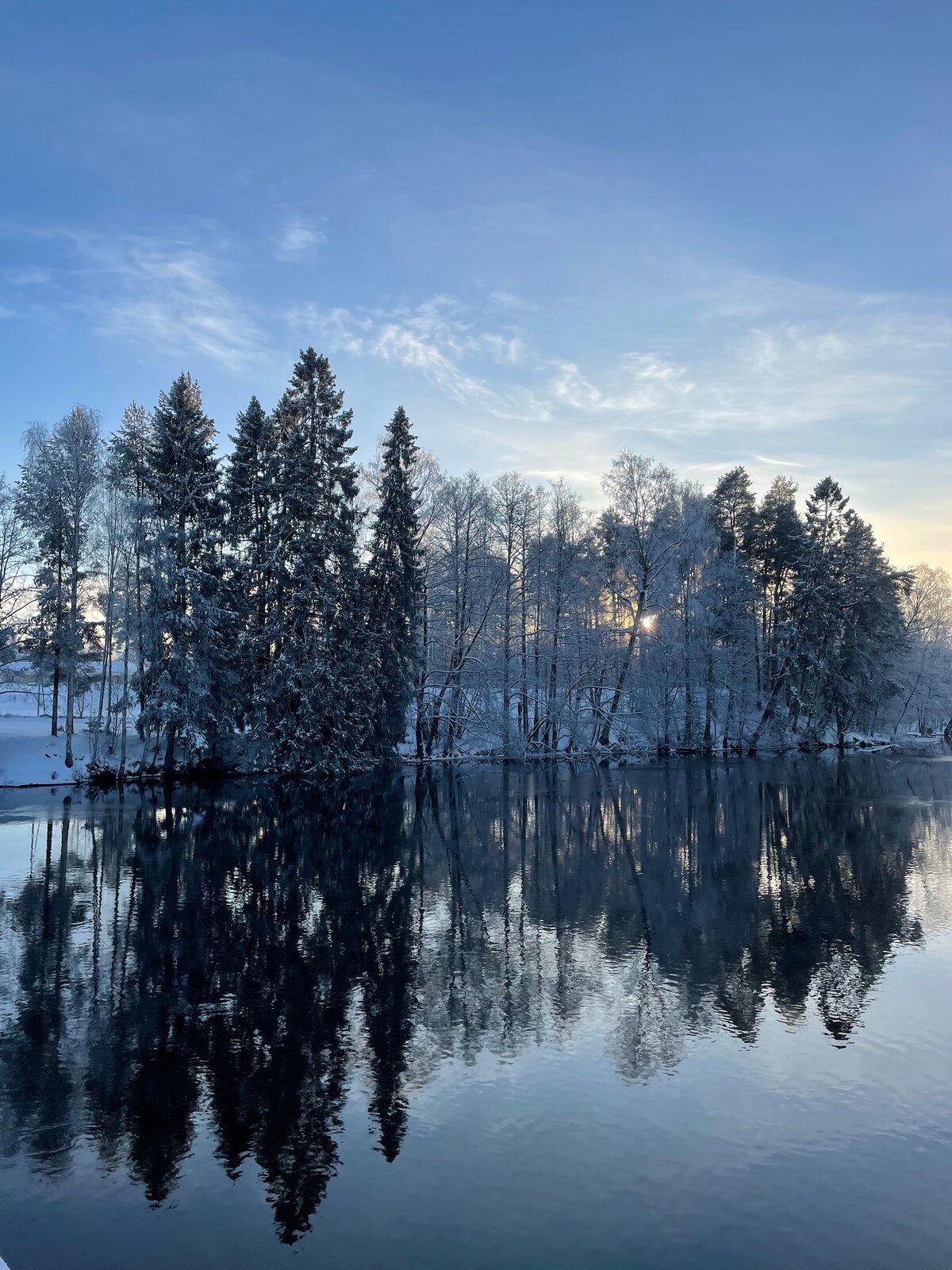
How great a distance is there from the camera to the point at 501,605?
171 feet

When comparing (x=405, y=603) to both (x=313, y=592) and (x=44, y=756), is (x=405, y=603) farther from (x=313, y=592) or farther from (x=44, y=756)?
(x=44, y=756)

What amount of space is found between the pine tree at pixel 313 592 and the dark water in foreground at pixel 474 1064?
64.4 ft

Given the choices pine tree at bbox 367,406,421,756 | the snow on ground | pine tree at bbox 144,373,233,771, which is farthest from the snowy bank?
pine tree at bbox 367,406,421,756

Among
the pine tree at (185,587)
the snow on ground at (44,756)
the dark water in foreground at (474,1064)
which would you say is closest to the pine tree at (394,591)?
the pine tree at (185,587)

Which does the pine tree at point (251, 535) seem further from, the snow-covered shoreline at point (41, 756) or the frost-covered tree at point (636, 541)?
the frost-covered tree at point (636, 541)

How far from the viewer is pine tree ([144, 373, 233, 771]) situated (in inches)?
1447

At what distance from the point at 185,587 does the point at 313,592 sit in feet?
18.3

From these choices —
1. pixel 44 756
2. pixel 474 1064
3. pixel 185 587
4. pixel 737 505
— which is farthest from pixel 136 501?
pixel 737 505

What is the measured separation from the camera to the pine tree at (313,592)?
39750 mm

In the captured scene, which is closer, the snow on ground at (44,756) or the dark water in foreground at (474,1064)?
the dark water in foreground at (474,1064)

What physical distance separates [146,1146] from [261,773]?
36.1 m

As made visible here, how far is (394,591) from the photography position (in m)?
44.3

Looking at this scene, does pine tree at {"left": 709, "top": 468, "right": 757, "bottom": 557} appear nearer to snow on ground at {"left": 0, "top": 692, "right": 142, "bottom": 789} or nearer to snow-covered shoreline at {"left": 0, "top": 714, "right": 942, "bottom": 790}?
snow-covered shoreline at {"left": 0, "top": 714, "right": 942, "bottom": 790}

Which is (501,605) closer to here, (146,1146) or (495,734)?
(495,734)
